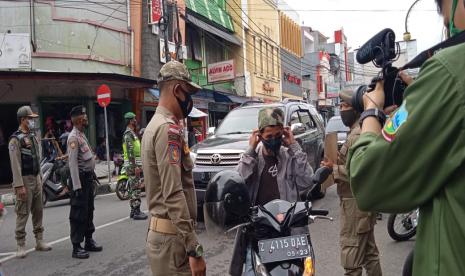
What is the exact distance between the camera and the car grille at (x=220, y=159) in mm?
7112

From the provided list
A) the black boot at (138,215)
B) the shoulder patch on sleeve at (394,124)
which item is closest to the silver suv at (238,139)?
the black boot at (138,215)

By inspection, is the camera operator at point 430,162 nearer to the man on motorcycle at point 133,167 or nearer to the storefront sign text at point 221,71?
the man on motorcycle at point 133,167

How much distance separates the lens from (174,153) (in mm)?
2770

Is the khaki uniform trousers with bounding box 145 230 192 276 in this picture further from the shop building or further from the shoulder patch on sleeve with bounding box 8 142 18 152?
the shop building

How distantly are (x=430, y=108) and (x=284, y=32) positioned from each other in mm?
38791

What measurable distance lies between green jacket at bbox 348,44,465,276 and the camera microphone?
1.47ft

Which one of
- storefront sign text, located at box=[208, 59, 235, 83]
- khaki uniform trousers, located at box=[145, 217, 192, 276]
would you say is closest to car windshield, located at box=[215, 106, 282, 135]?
khaki uniform trousers, located at box=[145, 217, 192, 276]

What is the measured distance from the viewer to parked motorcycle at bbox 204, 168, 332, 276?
2.68m

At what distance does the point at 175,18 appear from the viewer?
19.8m

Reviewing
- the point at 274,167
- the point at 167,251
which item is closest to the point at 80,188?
the point at 274,167

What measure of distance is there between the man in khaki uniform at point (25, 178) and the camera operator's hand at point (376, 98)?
5876 millimetres

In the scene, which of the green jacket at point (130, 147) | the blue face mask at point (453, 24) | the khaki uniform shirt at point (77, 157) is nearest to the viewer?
the blue face mask at point (453, 24)

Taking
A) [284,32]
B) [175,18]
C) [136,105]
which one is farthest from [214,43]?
[284,32]

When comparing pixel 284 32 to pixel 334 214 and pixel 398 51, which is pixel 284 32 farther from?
pixel 398 51
